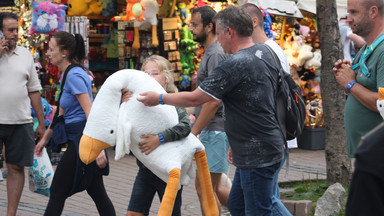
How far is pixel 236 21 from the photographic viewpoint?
158 inches

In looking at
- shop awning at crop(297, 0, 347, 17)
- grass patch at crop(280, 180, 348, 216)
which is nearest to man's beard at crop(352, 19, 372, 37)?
grass patch at crop(280, 180, 348, 216)

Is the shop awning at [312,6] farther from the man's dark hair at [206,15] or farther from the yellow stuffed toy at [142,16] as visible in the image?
the man's dark hair at [206,15]

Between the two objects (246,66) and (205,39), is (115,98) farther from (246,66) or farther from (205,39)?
(205,39)

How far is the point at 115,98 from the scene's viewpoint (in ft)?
13.8

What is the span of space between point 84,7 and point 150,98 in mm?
7387

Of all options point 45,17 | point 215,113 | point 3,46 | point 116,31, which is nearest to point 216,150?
point 215,113

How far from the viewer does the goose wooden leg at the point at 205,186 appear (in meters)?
4.41

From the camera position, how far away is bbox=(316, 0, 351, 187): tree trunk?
7172mm

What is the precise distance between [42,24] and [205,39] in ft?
14.9

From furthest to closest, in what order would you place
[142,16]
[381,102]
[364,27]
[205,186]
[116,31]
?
[116,31] → [142,16] → [205,186] → [364,27] → [381,102]

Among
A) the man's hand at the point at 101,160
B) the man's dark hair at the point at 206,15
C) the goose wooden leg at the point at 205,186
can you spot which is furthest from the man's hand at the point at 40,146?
the man's dark hair at the point at 206,15

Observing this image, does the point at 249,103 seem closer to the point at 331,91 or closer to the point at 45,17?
the point at 331,91

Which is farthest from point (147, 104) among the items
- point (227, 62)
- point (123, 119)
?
point (227, 62)

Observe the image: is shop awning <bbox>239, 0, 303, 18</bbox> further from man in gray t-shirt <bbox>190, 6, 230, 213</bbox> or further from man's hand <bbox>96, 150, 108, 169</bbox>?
man's hand <bbox>96, 150, 108, 169</bbox>
